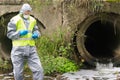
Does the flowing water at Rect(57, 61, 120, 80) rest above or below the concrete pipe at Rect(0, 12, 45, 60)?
below

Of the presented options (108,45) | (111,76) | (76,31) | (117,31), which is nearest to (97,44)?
(108,45)

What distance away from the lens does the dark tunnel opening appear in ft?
43.0

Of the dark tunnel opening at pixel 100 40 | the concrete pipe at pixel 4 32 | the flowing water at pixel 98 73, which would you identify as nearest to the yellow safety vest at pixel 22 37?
the flowing water at pixel 98 73

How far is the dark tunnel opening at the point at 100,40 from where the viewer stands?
13092 millimetres

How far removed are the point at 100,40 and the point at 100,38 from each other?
0.33 feet

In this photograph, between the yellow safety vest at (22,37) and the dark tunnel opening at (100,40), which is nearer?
the yellow safety vest at (22,37)

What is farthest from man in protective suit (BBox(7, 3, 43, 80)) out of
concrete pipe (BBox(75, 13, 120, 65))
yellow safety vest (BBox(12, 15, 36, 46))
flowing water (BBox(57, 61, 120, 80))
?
concrete pipe (BBox(75, 13, 120, 65))

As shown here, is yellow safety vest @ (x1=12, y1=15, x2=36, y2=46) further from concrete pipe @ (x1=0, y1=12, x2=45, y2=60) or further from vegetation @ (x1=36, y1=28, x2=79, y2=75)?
concrete pipe @ (x1=0, y1=12, x2=45, y2=60)

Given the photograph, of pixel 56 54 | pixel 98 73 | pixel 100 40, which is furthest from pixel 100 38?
pixel 98 73

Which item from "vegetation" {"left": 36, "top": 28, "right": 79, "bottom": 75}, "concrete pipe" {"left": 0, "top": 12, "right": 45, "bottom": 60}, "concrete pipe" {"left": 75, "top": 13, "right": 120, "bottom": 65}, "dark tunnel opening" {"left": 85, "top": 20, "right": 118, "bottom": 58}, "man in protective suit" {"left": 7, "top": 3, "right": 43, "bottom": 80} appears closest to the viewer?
"man in protective suit" {"left": 7, "top": 3, "right": 43, "bottom": 80}

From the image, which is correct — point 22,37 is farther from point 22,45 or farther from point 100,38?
point 100,38

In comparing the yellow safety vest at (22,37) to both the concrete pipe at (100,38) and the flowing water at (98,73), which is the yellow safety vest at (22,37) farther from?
the concrete pipe at (100,38)

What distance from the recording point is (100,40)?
15.0 m

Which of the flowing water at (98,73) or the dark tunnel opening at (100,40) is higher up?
the dark tunnel opening at (100,40)
